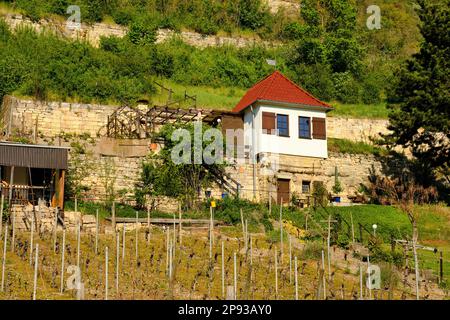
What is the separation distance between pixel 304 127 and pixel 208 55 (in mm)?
10629

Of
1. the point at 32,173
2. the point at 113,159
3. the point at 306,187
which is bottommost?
the point at 306,187

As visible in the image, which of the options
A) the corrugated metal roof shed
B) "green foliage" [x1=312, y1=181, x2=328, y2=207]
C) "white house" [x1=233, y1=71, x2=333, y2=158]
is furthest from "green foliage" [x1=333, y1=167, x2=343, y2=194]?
the corrugated metal roof shed

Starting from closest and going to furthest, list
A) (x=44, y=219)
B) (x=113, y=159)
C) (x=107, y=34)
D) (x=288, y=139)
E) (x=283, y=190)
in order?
(x=44, y=219) < (x=113, y=159) < (x=283, y=190) < (x=288, y=139) < (x=107, y=34)

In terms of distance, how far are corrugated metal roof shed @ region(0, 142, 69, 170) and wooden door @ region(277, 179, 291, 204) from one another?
358 inches

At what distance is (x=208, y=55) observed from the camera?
4372 cm

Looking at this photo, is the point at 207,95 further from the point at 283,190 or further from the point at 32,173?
the point at 32,173

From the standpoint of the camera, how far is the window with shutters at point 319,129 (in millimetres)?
34959

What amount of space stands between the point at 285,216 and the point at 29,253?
10401 mm

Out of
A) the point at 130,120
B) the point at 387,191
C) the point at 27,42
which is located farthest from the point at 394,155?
the point at 27,42

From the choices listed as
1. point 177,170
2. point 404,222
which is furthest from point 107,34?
point 404,222

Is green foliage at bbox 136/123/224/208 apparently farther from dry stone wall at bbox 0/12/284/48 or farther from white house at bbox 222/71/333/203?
dry stone wall at bbox 0/12/284/48

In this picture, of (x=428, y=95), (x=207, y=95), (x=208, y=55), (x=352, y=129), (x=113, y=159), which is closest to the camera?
(x=113, y=159)

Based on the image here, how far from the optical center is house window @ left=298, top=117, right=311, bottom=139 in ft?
114

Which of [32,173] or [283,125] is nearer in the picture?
[32,173]
